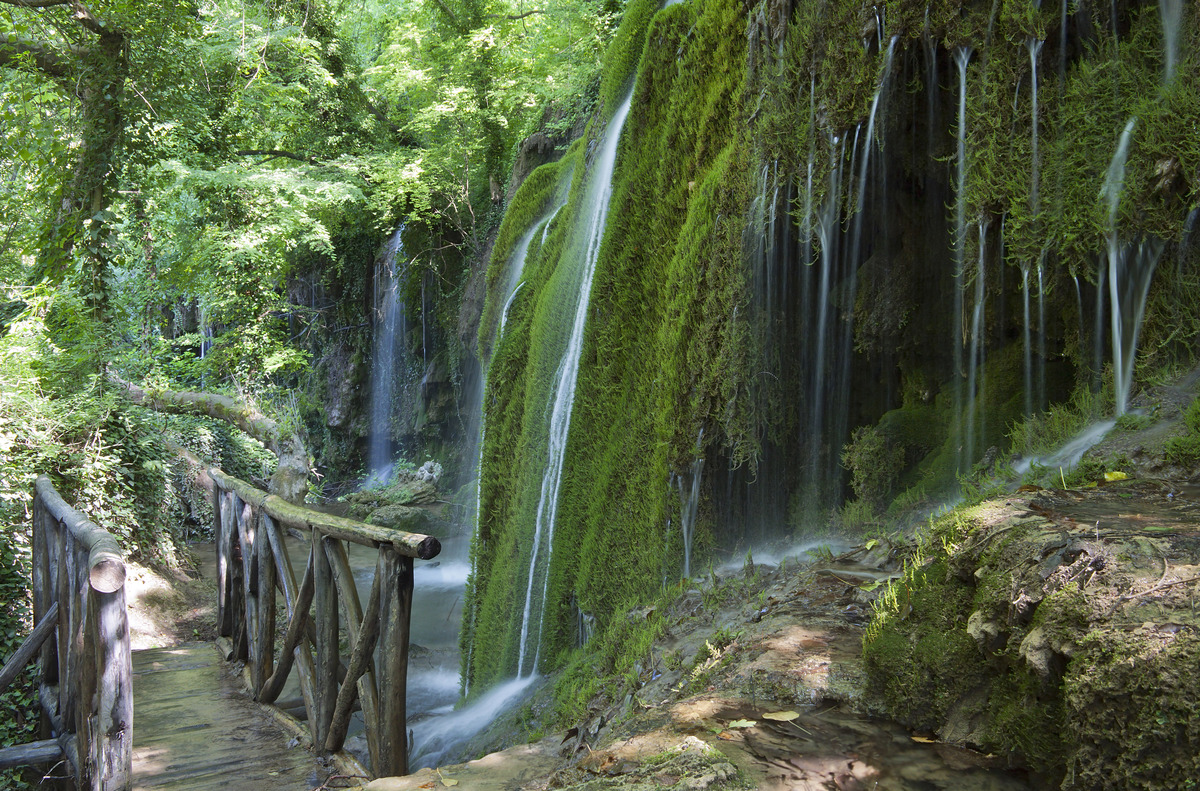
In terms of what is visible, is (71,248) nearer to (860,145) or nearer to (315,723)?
(315,723)

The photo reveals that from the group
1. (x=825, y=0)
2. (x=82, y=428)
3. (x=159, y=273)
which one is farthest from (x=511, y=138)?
(x=825, y=0)

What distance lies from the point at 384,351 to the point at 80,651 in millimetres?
15336

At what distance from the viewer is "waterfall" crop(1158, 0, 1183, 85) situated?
3266mm

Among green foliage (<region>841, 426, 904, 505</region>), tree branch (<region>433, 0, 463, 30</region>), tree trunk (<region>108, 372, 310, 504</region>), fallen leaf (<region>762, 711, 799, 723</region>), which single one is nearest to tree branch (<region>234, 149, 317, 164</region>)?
tree branch (<region>433, 0, 463, 30</region>)

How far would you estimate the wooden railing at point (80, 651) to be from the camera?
3826 mm

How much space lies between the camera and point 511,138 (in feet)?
53.6

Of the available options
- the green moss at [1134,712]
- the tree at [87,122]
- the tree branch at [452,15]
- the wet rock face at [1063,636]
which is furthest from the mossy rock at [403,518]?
the green moss at [1134,712]

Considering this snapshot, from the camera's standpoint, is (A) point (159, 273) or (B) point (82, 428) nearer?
(B) point (82, 428)

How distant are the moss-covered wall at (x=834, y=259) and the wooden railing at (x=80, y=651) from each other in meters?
3.07

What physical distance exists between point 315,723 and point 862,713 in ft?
11.9

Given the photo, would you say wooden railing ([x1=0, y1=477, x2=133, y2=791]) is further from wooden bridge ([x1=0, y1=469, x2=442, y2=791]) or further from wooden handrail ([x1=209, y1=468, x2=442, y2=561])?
wooden handrail ([x1=209, y1=468, x2=442, y2=561])

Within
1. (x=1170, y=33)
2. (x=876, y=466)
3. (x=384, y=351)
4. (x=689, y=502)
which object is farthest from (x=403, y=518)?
(x=1170, y=33)

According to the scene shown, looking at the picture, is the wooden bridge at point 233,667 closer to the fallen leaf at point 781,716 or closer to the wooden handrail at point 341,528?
the wooden handrail at point 341,528

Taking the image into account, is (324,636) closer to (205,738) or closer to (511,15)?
(205,738)
